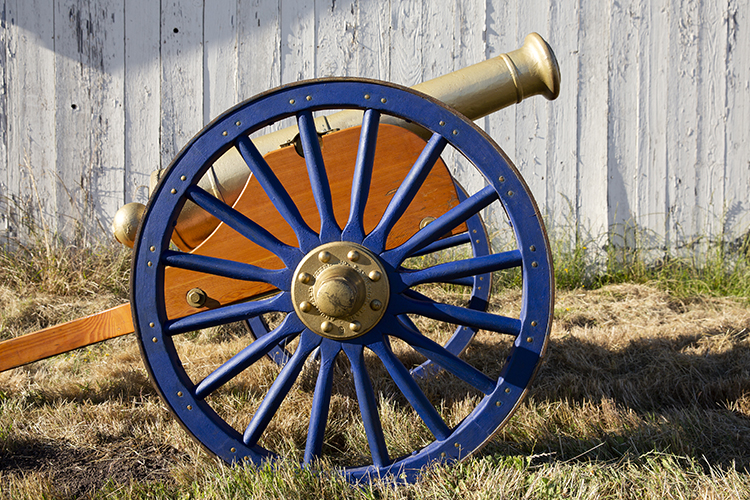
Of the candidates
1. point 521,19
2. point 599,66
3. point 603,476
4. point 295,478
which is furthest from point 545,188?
point 295,478

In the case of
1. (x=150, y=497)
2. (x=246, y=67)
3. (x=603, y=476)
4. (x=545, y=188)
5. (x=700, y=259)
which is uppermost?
(x=246, y=67)

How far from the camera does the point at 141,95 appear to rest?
3.41 meters

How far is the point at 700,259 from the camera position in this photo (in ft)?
11.5

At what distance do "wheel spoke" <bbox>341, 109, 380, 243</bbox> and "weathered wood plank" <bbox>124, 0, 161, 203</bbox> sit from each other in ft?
8.42

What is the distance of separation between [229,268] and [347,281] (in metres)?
0.30

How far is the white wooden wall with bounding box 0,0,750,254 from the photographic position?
3.37 meters

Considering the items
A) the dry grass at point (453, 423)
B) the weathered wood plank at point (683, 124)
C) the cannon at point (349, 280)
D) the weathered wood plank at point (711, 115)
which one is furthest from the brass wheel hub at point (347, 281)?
the weathered wood plank at point (711, 115)

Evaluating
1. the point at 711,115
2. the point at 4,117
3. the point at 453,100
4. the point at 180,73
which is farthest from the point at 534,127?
the point at 4,117

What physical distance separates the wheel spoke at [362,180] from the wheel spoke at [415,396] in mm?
269

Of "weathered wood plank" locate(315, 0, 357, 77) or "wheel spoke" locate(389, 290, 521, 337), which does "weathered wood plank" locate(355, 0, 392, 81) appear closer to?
"weathered wood plank" locate(315, 0, 357, 77)

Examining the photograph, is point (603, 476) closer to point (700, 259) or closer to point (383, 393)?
point (383, 393)

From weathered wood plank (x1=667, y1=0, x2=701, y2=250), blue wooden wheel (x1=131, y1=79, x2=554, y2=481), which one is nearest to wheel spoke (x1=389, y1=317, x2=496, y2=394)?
blue wooden wheel (x1=131, y1=79, x2=554, y2=481)

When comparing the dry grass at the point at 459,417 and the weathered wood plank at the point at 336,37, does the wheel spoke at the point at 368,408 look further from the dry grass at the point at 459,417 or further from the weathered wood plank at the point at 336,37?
the weathered wood plank at the point at 336,37

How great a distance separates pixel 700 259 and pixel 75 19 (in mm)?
4289
